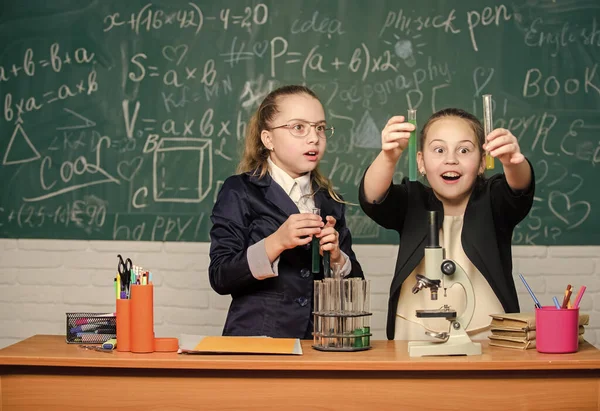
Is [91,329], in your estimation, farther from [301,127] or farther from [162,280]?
[162,280]

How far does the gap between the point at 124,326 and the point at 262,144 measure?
2.82 ft

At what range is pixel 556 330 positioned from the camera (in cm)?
200

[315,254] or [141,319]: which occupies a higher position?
[315,254]

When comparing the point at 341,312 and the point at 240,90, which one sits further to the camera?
the point at 240,90

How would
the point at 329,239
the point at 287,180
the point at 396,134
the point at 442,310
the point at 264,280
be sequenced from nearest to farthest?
the point at 442,310 → the point at 396,134 → the point at 329,239 → the point at 264,280 → the point at 287,180

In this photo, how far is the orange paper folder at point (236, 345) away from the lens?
1.97 metres

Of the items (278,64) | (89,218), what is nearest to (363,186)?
(278,64)

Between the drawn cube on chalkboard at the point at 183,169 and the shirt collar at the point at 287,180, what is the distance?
148 centimetres

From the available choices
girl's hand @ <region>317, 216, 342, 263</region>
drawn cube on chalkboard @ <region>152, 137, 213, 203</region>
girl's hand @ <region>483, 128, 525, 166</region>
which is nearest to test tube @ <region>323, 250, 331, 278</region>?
girl's hand @ <region>317, 216, 342, 263</region>

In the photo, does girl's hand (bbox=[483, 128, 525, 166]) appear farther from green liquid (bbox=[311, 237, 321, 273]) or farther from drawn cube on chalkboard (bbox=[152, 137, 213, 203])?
drawn cube on chalkboard (bbox=[152, 137, 213, 203])

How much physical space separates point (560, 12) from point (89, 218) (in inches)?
96.2


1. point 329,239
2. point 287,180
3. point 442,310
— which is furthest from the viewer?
point 287,180

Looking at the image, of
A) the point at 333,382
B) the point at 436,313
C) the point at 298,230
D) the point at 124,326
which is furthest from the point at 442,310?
the point at 124,326

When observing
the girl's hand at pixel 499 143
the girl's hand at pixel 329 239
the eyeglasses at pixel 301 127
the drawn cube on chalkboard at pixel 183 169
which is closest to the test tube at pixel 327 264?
the girl's hand at pixel 329 239
